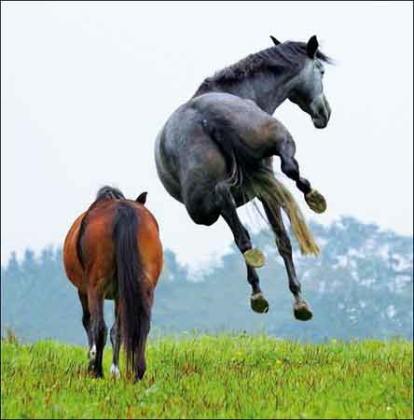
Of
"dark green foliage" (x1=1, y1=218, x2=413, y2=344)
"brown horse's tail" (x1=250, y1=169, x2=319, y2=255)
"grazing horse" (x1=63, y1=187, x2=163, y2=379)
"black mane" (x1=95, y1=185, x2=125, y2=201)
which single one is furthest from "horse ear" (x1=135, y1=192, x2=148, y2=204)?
"dark green foliage" (x1=1, y1=218, x2=413, y2=344)

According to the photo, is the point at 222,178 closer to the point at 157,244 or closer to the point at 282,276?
the point at 157,244

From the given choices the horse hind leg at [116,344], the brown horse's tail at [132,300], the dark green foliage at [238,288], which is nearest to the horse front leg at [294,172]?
the brown horse's tail at [132,300]

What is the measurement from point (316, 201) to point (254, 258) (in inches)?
30.3

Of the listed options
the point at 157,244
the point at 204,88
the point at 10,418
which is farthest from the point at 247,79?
the point at 10,418

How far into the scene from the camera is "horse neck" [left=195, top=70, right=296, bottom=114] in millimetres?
10211

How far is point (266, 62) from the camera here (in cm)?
1048

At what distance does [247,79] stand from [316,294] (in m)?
63.9

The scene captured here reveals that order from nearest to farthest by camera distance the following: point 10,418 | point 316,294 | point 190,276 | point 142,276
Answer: point 10,418 → point 142,276 → point 316,294 → point 190,276

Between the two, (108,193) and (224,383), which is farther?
(108,193)

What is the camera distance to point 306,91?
10.8 meters

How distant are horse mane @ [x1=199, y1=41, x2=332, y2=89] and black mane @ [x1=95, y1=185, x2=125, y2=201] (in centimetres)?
135

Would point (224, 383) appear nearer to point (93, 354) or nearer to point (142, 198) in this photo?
point (93, 354)

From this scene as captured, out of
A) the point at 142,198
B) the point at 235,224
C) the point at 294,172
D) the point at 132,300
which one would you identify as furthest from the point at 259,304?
the point at 142,198

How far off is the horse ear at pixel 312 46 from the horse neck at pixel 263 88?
1.12 feet
